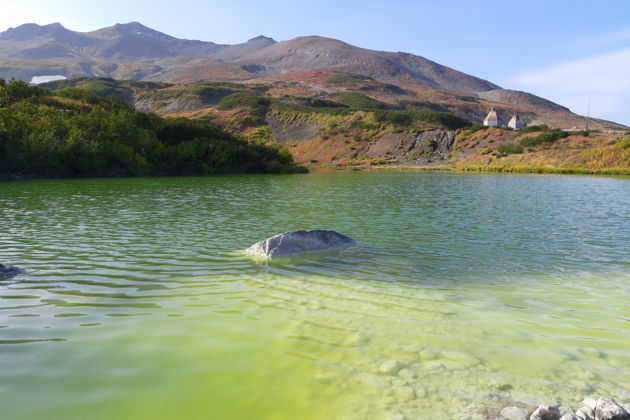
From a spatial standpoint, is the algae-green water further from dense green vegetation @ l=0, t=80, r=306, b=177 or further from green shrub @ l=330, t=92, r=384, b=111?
green shrub @ l=330, t=92, r=384, b=111

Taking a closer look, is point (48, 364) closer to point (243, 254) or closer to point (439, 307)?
point (439, 307)

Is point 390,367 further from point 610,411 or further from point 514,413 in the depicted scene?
point 610,411

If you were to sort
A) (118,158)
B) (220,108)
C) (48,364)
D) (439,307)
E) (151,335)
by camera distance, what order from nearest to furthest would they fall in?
1. (48,364)
2. (151,335)
3. (439,307)
4. (118,158)
5. (220,108)

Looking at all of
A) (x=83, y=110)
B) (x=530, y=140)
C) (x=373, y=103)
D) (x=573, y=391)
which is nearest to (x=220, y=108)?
(x=373, y=103)

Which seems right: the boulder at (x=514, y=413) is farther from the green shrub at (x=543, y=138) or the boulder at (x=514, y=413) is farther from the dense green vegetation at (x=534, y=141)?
the green shrub at (x=543, y=138)

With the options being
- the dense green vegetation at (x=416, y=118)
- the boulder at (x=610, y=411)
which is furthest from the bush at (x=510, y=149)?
the boulder at (x=610, y=411)

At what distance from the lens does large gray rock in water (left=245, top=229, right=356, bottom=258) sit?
10.8 m

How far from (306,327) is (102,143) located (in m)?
53.2

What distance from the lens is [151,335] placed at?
18.8ft

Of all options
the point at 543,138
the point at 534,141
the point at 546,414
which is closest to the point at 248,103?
the point at 534,141

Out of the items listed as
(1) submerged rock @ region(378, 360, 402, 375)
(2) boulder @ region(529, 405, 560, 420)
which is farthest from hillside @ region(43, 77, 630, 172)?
(2) boulder @ region(529, 405, 560, 420)

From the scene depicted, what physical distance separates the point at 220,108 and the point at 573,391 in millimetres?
152052

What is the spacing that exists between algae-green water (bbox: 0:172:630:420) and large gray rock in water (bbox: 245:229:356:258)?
42 cm

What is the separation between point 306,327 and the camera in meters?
6.18
